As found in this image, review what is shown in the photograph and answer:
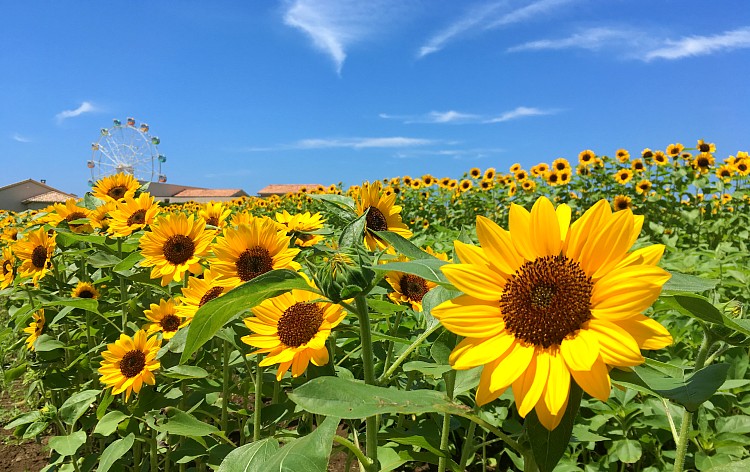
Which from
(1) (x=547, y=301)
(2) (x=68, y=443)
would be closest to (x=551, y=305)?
(1) (x=547, y=301)

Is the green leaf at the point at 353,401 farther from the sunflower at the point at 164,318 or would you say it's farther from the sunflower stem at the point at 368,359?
the sunflower at the point at 164,318

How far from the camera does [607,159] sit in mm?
8422

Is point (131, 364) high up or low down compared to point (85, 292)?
down

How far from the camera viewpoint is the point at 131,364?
192 cm

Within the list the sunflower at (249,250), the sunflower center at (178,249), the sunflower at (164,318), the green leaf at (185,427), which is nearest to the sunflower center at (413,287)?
the sunflower at (249,250)

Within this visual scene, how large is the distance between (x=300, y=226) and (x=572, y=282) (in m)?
1.22

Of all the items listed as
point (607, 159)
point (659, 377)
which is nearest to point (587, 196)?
point (607, 159)

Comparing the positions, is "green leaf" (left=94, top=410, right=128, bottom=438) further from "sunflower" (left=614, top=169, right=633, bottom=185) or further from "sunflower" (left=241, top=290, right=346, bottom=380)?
"sunflower" (left=614, top=169, right=633, bottom=185)

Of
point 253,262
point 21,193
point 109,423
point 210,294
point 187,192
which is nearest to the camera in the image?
point 253,262

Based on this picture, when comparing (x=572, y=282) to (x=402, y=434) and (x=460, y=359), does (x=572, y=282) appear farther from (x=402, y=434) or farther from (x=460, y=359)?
(x=402, y=434)

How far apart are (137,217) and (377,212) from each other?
135cm

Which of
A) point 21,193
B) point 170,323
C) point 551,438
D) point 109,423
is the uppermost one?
point 21,193

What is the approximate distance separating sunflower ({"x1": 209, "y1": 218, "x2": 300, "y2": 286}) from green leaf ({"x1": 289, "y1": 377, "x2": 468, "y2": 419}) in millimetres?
828

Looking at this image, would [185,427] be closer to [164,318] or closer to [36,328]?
[164,318]
